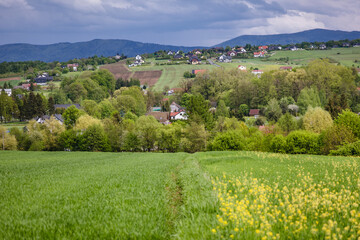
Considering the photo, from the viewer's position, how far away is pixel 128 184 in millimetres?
13672

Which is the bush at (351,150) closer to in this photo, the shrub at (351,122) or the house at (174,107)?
the shrub at (351,122)

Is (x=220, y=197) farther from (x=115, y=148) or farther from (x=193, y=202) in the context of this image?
(x=115, y=148)

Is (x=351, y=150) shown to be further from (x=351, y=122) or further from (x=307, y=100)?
(x=307, y=100)

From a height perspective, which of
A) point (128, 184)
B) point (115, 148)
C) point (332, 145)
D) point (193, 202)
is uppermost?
point (193, 202)

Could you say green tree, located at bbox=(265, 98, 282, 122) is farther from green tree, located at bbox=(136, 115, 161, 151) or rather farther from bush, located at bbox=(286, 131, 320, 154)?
green tree, located at bbox=(136, 115, 161, 151)

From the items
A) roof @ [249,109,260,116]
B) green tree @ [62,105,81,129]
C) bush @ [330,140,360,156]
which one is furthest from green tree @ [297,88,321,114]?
green tree @ [62,105,81,129]

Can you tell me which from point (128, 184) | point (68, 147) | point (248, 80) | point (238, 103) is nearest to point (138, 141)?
point (68, 147)

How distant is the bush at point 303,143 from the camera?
146 ft

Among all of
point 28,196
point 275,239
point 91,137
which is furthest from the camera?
point 91,137

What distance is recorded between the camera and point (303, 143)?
44.9 m

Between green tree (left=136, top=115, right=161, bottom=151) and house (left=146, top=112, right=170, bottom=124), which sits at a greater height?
green tree (left=136, top=115, right=161, bottom=151)

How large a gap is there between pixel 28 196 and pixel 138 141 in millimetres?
53434

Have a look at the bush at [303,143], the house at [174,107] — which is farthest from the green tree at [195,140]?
the house at [174,107]

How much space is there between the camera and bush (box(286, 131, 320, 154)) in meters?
44.5
